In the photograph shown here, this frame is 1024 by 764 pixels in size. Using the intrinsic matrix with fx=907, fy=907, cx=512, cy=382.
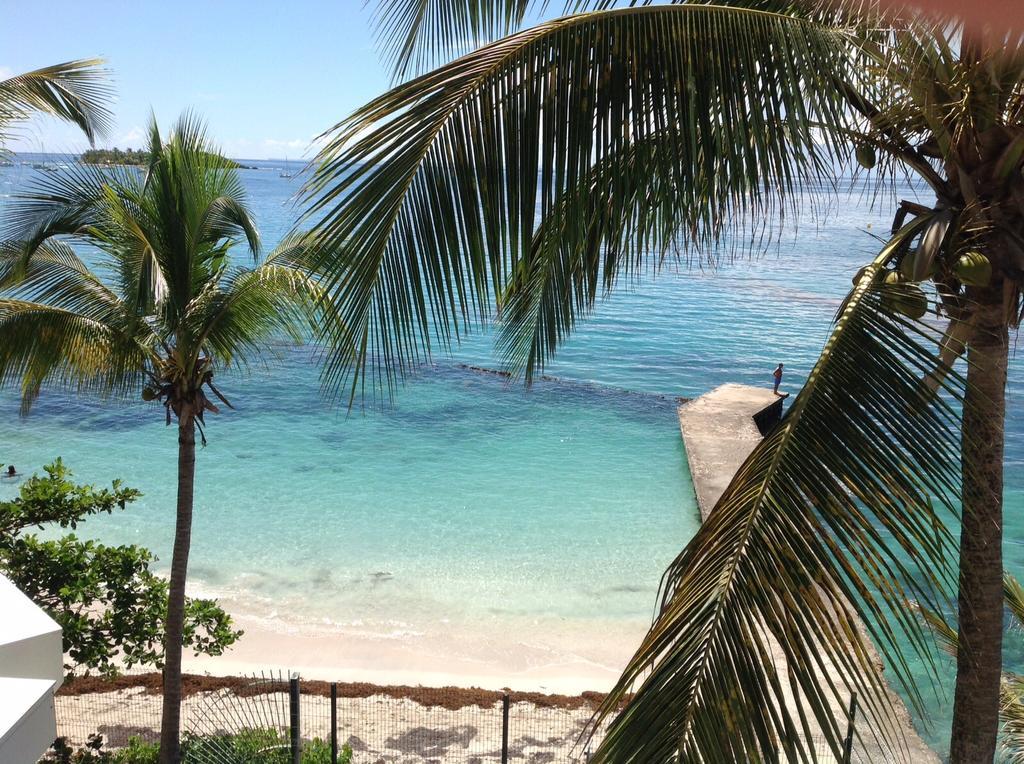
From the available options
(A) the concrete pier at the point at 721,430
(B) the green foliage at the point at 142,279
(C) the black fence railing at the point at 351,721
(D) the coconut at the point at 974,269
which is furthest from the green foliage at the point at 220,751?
(A) the concrete pier at the point at 721,430

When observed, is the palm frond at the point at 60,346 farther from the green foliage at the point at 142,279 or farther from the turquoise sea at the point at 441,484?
the turquoise sea at the point at 441,484

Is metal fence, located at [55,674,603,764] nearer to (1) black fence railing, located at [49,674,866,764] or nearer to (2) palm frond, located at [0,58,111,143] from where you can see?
(1) black fence railing, located at [49,674,866,764]

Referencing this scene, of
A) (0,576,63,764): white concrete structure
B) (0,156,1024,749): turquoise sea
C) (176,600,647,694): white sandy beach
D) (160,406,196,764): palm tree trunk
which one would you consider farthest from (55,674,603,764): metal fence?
(0,576,63,764): white concrete structure

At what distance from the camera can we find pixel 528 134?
10.5ft

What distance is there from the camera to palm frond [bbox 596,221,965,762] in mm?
2332

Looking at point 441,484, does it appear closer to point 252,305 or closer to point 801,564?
point 252,305

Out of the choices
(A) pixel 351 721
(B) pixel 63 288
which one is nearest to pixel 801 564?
(B) pixel 63 288

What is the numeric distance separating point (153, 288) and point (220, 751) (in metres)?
4.75

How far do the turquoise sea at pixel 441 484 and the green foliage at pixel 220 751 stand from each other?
19.6ft

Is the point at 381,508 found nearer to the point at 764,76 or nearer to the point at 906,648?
the point at 906,648

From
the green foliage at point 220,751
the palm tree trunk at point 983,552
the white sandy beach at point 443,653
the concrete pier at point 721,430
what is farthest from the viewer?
the concrete pier at point 721,430

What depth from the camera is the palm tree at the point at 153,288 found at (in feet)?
27.5

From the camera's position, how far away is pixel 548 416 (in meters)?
30.5

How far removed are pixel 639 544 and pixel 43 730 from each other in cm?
1763
